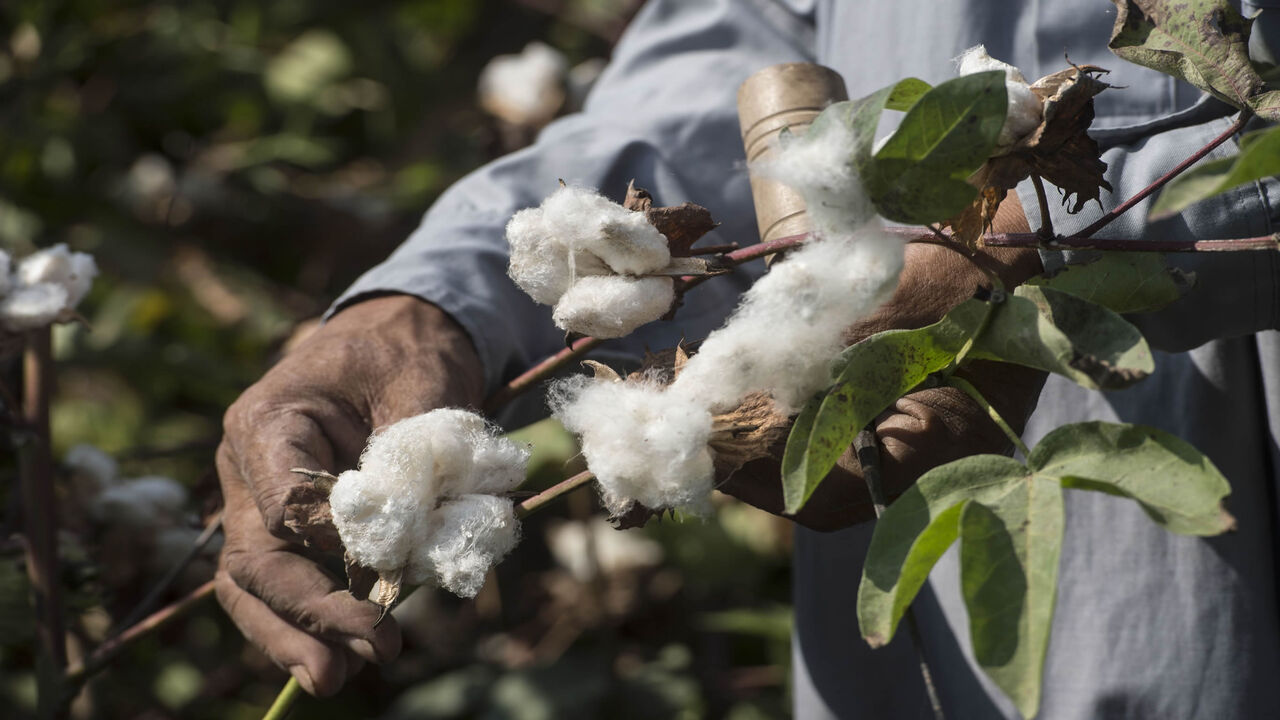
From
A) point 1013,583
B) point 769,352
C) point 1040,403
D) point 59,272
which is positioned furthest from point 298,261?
point 1013,583

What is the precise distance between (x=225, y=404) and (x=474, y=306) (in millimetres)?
1029

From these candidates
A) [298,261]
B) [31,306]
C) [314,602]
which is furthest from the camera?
[298,261]

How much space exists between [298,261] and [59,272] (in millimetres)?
1241

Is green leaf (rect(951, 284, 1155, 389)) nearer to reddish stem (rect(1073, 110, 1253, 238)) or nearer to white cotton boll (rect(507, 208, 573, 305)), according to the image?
reddish stem (rect(1073, 110, 1253, 238))

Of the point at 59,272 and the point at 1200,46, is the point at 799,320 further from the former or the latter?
the point at 59,272

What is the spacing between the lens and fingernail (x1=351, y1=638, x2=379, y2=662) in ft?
A: 2.05

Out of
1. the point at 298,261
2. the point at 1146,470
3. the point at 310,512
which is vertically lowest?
the point at 298,261

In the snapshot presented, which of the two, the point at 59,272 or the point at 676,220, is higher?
the point at 676,220

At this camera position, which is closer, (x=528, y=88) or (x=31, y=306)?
(x=31, y=306)

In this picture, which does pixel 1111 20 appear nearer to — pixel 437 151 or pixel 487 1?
pixel 437 151

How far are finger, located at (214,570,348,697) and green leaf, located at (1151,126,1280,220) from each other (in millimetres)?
522

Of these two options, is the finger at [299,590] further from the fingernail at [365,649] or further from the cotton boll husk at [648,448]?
the cotton boll husk at [648,448]

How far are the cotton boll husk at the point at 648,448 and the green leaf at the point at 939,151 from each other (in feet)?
0.40

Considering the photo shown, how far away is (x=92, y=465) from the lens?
1088 mm
